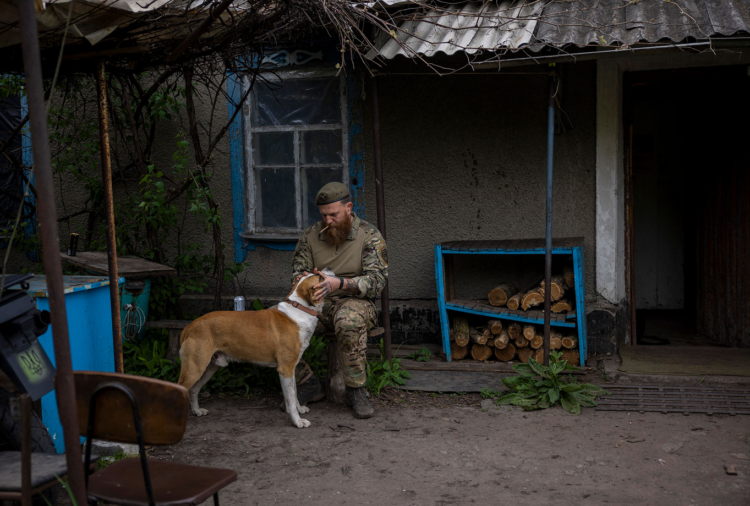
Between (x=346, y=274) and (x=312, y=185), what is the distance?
1.85 meters

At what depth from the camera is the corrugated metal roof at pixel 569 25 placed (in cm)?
440

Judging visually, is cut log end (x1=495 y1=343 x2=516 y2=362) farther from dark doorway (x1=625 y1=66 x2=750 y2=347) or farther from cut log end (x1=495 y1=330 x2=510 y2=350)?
dark doorway (x1=625 y1=66 x2=750 y2=347)

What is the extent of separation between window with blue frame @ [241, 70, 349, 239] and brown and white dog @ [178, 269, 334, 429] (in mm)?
2008

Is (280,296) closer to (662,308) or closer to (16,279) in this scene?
(16,279)

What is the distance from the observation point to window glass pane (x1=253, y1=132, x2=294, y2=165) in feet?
21.2

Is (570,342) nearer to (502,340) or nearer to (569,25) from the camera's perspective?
(502,340)

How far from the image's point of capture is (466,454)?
4008 mm

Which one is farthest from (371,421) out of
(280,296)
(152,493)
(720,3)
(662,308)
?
(662,308)

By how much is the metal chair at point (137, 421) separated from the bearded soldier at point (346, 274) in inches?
90.7

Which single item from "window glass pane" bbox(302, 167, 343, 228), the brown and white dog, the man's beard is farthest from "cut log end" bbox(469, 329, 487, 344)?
"window glass pane" bbox(302, 167, 343, 228)

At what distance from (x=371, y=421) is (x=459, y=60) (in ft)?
10.3

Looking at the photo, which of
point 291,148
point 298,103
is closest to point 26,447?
point 291,148

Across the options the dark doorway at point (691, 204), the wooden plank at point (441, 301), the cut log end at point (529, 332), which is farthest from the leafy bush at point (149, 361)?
the dark doorway at point (691, 204)

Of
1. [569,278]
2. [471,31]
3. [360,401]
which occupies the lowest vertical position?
[360,401]
